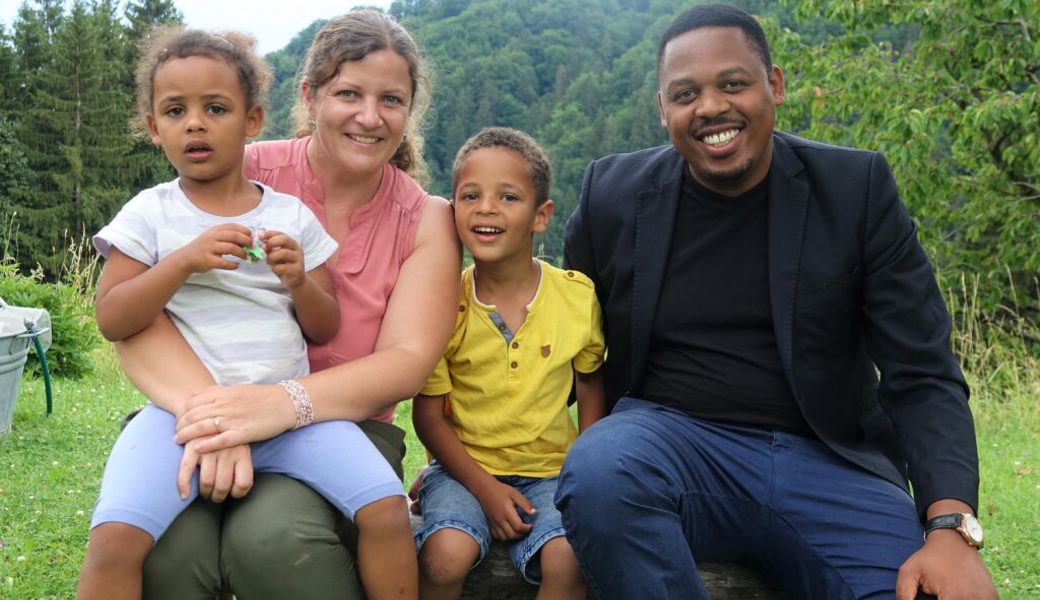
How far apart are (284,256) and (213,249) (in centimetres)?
15

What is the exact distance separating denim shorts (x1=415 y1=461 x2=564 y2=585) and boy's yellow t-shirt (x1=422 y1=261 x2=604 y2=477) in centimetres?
10

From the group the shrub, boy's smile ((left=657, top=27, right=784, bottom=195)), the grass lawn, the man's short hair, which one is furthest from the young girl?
the shrub

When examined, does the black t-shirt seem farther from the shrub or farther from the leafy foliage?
the leafy foliage

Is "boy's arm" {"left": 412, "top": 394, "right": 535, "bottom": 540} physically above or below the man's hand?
above

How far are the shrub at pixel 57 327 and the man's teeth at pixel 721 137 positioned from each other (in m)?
5.96

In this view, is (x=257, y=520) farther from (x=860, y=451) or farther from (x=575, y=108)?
(x=575, y=108)

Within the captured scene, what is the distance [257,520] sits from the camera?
83.1 inches

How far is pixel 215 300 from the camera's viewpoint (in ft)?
7.77

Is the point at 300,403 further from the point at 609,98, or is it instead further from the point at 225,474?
the point at 609,98

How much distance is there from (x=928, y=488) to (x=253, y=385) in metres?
1.52

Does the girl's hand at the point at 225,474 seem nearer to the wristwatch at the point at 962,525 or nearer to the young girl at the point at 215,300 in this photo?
the young girl at the point at 215,300

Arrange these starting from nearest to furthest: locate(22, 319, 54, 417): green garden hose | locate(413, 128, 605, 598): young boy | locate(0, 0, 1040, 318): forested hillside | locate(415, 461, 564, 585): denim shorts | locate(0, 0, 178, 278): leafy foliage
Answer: locate(415, 461, 564, 585): denim shorts, locate(413, 128, 605, 598): young boy, locate(22, 319, 54, 417): green garden hose, locate(0, 0, 1040, 318): forested hillside, locate(0, 0, 178, 278): leafy foliage

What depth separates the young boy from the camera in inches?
100.0

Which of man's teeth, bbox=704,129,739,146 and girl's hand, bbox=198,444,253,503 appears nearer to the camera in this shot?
girl's hand, bbox=198,444,253,503
